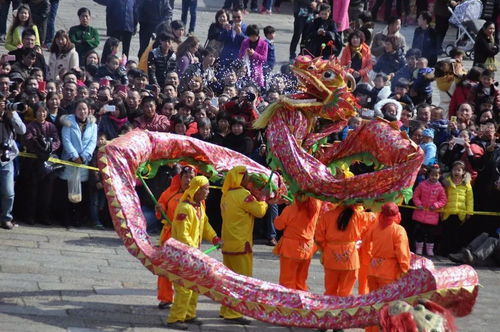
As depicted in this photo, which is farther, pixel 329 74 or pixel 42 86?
pixel 42 86

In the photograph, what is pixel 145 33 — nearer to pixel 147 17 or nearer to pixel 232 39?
pixel 147 17

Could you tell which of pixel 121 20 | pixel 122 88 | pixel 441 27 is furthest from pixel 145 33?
pixel 441 27

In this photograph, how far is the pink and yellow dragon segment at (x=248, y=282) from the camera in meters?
11.6

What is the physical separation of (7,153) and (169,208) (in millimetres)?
3067

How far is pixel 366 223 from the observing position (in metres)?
13.6

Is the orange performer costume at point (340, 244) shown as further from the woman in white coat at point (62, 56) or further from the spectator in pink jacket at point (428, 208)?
the woman in white coat at point (62, 56)

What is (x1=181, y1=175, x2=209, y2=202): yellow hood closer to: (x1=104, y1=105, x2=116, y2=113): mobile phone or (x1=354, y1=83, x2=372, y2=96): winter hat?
(x1=104, y1=105, x2=116, y2=113): mobile phone

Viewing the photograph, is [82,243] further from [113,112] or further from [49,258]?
[113,112]

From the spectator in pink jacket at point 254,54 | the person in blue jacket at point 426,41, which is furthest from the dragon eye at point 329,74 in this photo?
the person in blue jacket at point 426,41

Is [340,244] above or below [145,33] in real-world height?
below

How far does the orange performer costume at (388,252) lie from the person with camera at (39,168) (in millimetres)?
5049

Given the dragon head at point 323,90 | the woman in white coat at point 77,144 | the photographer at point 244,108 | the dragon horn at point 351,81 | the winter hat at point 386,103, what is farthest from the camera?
the winter hat at point 386,103

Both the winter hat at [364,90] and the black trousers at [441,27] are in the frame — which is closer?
the winter hat at [364,90]

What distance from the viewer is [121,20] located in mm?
21812
